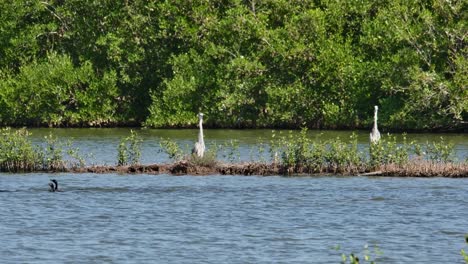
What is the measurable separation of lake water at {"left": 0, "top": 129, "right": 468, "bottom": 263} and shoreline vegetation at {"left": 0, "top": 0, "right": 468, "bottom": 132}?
2226 cm

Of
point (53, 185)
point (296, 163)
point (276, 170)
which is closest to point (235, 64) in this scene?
Answer: point (276, 170)

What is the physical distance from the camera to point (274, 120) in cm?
6006

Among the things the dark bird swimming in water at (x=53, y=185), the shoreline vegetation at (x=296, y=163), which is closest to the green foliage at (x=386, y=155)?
the shoreline vegetation at (x=296, y=163)

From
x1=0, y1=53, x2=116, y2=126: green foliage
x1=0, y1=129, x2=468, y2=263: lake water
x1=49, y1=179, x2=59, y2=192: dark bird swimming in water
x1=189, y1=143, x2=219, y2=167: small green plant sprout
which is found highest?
x1=0, y1=53, x2=116, y2=126: green foliage

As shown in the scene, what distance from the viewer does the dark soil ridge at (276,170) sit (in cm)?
3497

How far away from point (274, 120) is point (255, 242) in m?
33.5

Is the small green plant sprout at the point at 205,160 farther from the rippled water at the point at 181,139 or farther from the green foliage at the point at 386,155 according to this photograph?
the rippled water at the point at 181,139

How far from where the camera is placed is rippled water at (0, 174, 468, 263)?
1004 inches

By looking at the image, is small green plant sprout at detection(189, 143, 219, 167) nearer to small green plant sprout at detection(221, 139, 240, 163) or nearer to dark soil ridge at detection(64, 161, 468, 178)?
dark soil ridge at detection(64, 161, 468, 178)

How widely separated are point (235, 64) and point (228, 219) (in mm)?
30208

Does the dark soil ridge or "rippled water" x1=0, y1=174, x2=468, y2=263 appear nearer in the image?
Result: "rippled water" x1=0, y1=174, x2=468, y2=263

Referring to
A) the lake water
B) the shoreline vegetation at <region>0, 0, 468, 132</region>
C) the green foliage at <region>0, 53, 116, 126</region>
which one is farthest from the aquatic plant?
the green foliage at <region>0, 53, 116, 126</region>

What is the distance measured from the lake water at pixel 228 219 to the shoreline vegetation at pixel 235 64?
2226cm

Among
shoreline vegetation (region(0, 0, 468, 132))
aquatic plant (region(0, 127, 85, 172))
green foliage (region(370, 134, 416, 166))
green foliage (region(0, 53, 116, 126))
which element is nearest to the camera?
green foliage (region(370, 134, 416, 166))
